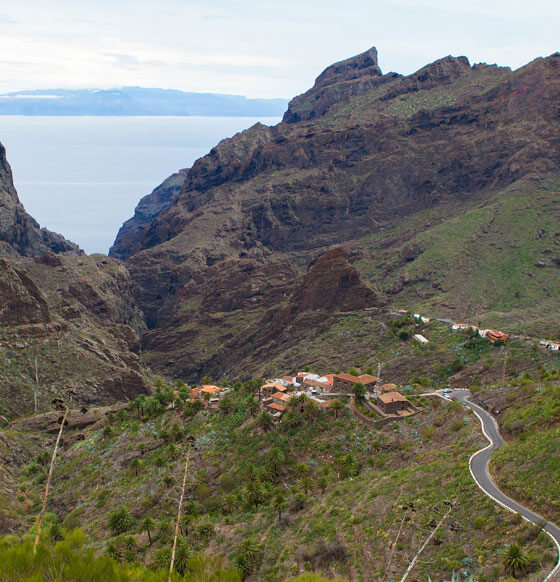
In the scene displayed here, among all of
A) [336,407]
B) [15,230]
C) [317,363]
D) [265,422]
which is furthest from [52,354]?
[15,230]

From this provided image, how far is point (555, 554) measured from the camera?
77.3 ft

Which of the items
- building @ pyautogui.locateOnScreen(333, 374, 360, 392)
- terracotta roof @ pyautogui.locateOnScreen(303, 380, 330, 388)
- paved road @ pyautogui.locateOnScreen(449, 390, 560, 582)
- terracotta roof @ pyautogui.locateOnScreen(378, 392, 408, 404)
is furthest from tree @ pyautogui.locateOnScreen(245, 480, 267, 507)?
terracotta roof @ pyautogui.locateOnScreen(303, 380, 330, 388)

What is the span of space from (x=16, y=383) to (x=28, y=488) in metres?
20.1

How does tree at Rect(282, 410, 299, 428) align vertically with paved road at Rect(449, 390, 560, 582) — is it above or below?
below

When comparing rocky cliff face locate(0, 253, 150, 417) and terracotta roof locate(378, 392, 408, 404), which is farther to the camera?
rocky cliff face locate(0, 253, 150, 417)

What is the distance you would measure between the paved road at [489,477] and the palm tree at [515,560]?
115cm

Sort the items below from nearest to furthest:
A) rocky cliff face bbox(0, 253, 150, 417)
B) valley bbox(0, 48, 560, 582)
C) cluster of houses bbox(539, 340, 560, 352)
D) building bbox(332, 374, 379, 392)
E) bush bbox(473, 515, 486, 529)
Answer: bush bbox(473, 515, 486, 529) → valley bbox(0, 48, 560, 582) → building bbox(332, 374, 379, 392) → cluster of houses bbox(539, 340, 560, 352) → rocky cliff face bbox(0, 253, 150, 417)

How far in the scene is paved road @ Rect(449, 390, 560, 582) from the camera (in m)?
25.3

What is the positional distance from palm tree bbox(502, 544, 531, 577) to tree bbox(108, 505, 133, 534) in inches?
1027

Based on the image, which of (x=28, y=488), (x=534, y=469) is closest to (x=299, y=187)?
(x=28, y=488)

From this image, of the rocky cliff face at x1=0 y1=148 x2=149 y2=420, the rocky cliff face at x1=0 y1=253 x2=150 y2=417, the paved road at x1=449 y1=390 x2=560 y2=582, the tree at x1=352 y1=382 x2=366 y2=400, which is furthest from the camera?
the rocky cliff face at x1=0 y1=148 x2=149 y2=420

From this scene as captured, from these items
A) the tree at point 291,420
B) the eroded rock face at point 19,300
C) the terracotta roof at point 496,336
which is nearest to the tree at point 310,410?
the tree at point 291,420

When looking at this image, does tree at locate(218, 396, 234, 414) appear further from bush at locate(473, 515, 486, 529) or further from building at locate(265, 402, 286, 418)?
bush at locate(473, 515, 486, 529)

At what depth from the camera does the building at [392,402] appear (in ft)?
153
